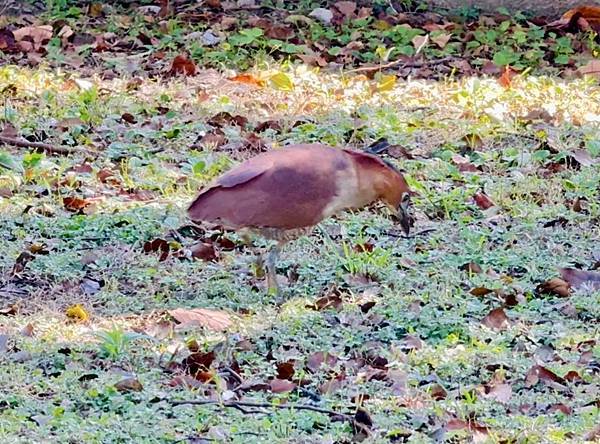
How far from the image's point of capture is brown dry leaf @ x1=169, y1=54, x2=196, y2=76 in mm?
8297

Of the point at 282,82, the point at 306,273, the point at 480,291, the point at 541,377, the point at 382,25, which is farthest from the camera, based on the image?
the point at 382,25

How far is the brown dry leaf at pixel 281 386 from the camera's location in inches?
173

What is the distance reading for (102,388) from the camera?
171 inches

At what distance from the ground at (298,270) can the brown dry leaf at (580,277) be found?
1 cm

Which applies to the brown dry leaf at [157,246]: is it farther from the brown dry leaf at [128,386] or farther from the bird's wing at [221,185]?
the brown dry leaf at [128,386]

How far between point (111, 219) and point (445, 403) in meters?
2.32

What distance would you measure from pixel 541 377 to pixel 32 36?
5.36 m

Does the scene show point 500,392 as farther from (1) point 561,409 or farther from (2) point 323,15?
(2) point 323,15

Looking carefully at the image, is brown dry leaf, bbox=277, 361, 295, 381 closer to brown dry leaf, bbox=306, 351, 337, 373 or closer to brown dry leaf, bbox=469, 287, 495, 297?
brown dry leaf, bbox=306, 351, 337, 373

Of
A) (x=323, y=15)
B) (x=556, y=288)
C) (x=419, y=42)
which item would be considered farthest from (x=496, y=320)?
(x=323, y=15)

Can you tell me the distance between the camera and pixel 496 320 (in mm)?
4961

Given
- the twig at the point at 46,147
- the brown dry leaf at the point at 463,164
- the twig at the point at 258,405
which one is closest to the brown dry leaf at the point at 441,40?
the brown dry leaf at the point at 463,164

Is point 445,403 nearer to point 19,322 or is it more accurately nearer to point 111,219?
point 19,322

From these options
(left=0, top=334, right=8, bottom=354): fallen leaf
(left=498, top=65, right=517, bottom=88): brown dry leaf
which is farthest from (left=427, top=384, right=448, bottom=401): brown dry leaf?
(left=498, top=65, right=517, bottom=88): brown dry leaf
